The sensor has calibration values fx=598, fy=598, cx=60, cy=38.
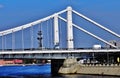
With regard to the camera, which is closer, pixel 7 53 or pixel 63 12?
pixel 7 53

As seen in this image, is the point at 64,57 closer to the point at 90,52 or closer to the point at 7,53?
the point at 90,52

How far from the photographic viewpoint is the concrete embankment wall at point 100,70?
140m

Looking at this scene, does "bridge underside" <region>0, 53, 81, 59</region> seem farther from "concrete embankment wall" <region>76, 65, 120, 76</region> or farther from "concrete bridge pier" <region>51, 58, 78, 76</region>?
"concrete embankment wall" <region>76, 65, 120, 76</region>

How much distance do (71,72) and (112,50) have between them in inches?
477

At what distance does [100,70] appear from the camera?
479ft

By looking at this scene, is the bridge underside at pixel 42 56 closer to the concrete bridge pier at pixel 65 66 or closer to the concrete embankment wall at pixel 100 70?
the concrete bridge pier at pixel 65 66

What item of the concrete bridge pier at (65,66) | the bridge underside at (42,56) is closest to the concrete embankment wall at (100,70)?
the concrete bridge pier at (65,66)

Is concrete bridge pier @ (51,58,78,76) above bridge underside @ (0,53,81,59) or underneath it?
underneath

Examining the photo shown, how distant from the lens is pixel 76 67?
157m

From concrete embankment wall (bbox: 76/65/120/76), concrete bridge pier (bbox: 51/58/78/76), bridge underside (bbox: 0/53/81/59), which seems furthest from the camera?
concrete bridge pier (bbox: 51/58/78/76)

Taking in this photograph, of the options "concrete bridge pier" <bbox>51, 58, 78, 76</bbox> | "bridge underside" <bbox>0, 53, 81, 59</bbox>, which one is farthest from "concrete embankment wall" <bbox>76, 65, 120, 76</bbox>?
"bridge underside" <bbox>0, 53, 81, 59</bbox>

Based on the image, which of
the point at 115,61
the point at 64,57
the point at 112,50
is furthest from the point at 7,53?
the point at 115,61

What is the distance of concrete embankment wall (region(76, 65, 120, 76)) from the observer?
5512 inches

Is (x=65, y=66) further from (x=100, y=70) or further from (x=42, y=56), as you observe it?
(x=100, y=70)
